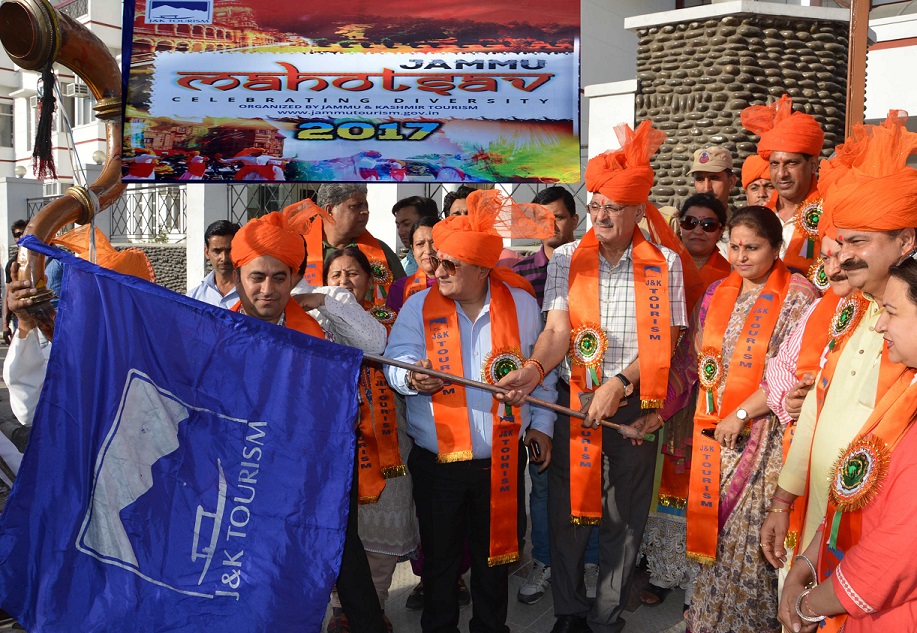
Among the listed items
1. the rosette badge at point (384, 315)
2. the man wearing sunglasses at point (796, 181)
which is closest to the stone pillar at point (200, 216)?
the rosette badge at point (384, 315)

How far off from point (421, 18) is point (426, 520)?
7.62 feet

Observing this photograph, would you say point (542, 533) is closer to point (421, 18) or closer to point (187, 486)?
point (187, 486)

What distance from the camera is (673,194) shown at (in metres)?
11.3

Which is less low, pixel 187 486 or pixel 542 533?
pixel 187 486

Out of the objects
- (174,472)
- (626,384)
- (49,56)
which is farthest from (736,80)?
(174,472)

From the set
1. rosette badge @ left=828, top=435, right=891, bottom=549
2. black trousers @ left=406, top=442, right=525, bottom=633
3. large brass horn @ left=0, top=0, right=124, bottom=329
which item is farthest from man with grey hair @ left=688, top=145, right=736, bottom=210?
large brass horn @ left=0, top=0, right=124, bottom=329

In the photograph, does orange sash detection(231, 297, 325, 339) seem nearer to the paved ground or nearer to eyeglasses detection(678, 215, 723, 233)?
the paved ground

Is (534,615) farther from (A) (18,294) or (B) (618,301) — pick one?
(A) (18,294)

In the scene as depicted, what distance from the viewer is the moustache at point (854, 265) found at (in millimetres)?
2568

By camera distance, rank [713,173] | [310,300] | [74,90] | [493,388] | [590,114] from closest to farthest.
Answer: [493,388] → [310,300] → [713,173] → [590,114] → [74,90]

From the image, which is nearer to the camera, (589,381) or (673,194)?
(589,381)

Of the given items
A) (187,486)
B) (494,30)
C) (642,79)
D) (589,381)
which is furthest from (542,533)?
(642,79)

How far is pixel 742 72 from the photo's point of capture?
10914 millimetres

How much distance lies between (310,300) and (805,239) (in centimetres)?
234
